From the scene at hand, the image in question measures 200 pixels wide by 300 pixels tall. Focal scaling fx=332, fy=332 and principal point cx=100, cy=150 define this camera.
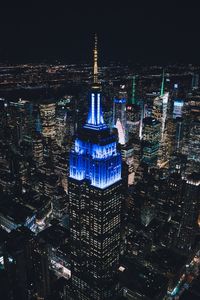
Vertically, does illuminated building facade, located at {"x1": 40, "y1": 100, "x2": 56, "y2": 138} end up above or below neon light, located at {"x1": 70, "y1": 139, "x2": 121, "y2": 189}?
below

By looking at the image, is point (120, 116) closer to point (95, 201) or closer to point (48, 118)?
point (48, 118)

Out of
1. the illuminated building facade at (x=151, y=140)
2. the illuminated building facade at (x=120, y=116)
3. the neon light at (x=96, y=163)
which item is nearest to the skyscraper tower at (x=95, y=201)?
the neon light at (x=96, y=163)

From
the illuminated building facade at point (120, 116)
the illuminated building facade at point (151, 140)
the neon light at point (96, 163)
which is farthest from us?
the illuminated building facade at point (120, 116)

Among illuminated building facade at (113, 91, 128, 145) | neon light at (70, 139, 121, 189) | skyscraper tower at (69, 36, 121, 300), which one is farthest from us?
illuminated building facade at (113, 91, 128, 145)

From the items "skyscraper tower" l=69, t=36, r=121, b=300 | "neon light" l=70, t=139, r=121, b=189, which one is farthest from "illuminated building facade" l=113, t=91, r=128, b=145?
"neon light" l=70, t=139, r=121, b=189

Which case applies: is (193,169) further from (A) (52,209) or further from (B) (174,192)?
(A) (52,209)

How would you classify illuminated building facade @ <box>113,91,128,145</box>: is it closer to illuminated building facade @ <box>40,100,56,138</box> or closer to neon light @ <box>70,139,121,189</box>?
illuminated building facade @ <box>40,100,56,138</box>

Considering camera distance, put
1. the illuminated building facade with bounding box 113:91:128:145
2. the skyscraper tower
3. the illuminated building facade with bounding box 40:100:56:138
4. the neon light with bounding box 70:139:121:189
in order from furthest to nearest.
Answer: the illuminated building facade with bounding box 40:100:56:138
the illuminated building facade with bounding box 113:91:128:145
the skyscraper tower
the neon light with bounding box 70:139:121:189

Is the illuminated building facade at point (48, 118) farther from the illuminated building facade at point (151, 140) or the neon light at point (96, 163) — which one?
the neon light at point (96, 163)
